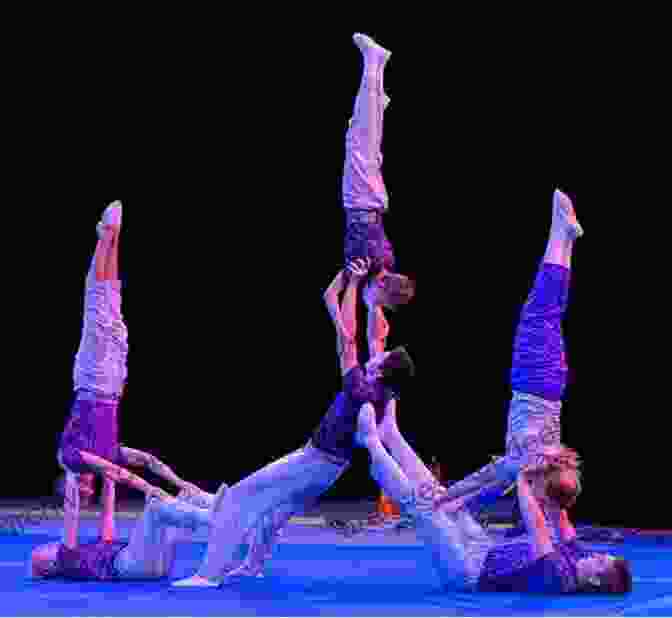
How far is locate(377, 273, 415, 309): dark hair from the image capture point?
808cm

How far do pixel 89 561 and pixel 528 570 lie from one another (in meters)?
2.41

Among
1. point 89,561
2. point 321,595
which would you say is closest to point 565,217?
point 321,595

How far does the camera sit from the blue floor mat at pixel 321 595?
6438 mm

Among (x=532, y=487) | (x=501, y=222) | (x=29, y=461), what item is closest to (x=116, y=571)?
(x=532, y=487)

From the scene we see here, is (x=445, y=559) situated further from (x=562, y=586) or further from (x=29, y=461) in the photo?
(x=29, y=461)

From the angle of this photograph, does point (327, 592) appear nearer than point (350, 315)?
Yes

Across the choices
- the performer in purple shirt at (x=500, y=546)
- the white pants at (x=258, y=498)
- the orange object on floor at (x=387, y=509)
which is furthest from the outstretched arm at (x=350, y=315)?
the orange object on floor at (x=387, y=509)

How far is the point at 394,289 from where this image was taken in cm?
809

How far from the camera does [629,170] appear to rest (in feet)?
42.3

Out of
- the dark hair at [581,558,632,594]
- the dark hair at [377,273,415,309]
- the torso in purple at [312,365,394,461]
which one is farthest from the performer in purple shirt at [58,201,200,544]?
the dark hair at [581,558,632,594]

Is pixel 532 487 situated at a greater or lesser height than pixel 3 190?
lesser

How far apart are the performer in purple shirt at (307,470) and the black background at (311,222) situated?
5742 millimetres

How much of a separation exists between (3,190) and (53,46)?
1.50m

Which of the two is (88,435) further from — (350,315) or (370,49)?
(370,49)
